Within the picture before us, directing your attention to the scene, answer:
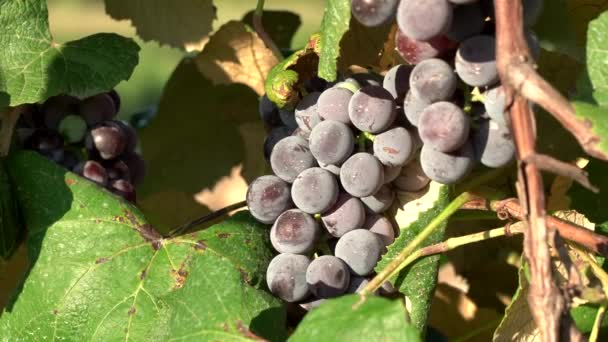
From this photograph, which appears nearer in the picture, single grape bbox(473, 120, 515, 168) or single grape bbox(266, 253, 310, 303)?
single grape bbox(473, 120, 515, 168)

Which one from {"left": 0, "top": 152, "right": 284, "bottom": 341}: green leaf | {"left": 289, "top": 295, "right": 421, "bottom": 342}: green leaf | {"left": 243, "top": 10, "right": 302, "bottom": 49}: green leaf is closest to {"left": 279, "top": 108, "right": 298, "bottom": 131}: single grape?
{"left": 0, "top": 152, "right": 284, "bottom": 341}: green leaf

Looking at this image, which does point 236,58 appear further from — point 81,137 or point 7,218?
point 7,218

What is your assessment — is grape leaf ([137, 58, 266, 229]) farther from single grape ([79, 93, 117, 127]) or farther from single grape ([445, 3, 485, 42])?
single grape ([445, 3, 485, 42])

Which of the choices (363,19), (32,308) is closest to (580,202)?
(363,19)

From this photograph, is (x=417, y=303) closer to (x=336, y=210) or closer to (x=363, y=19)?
(x=336, y=210)

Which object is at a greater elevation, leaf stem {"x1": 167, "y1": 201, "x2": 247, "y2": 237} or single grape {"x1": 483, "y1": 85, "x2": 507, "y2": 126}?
single grape {"x1": 483, "y1": 85, "x2": 507, "y2": 126}

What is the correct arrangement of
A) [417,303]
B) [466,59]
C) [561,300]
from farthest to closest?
Result: 1. [417,303]
2. [466,59]
3. [561,300]
